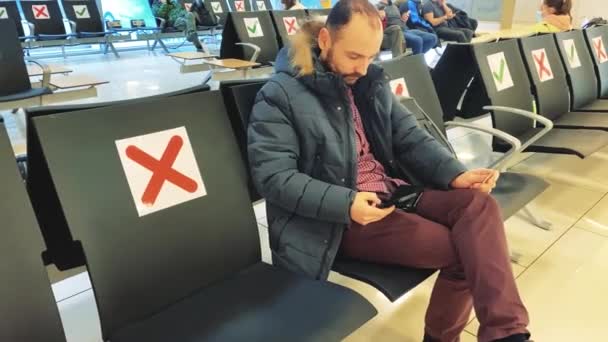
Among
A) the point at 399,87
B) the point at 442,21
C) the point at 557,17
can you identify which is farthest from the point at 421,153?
the point at 442,21

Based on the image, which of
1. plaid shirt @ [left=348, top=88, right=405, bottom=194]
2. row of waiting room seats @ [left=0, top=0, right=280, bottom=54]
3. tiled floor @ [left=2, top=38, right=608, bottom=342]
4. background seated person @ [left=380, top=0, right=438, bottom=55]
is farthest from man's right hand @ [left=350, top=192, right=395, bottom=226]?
row of waiting room seats @ [left=0, top=0, right=280, bottom=54]

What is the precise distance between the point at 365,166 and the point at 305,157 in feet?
0.73

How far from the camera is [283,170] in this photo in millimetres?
1207

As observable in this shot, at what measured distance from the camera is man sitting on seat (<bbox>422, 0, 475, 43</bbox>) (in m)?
6.18

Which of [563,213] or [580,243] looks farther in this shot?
[563,213]

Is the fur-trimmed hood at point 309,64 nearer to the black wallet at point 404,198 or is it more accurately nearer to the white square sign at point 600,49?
the black wallet at point 404,198

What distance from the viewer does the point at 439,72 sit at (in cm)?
263

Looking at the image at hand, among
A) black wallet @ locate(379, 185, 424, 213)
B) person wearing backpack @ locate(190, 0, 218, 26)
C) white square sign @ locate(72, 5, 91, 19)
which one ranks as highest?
white square sign @ locate(72, 5, 91, 19)

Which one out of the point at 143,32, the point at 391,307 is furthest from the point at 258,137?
the point at 143,32

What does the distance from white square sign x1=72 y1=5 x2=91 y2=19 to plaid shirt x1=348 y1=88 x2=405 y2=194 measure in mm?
6746

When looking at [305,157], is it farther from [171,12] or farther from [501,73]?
[171,12]

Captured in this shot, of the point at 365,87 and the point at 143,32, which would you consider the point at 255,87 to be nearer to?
the point at 365,87

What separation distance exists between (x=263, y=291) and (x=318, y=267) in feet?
0.51

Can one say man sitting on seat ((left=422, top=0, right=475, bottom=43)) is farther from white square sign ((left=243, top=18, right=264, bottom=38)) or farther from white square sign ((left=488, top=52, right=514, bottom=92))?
white square sign ((left=488, top=52, right=514, bottom=92))
